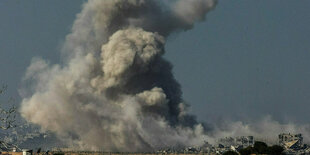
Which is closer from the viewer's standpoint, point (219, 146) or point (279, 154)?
point (279, 154)

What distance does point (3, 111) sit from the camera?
43781 mm

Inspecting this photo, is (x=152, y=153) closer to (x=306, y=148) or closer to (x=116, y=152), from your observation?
(x=116, y=152)

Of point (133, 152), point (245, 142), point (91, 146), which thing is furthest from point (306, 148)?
point (91, 146)

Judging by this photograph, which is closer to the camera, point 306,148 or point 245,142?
point 306,148

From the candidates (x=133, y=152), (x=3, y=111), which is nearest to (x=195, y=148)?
(x=133, y=152)

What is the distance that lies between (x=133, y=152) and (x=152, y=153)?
246 inches

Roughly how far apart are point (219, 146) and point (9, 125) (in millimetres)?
150469

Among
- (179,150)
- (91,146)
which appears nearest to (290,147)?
(179,150)

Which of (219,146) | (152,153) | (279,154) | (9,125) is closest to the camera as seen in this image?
(9,125)

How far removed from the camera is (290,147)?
180125 millimetres

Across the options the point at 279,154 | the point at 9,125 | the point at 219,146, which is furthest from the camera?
the point at 219,146

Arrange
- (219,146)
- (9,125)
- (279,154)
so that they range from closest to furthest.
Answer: (9,125), (279,154), (219,146)

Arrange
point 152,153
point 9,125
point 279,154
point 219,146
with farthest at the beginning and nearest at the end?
point 219,146, point 152,153, point 279,154, point 9,125

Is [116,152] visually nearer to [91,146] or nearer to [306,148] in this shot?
[91,146]
